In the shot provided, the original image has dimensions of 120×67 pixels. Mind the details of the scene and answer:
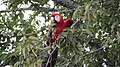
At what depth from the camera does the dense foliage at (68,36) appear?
124 cm

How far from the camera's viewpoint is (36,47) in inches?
49.3

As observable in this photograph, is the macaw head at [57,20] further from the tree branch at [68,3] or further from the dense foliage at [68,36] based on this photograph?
the tree branch at [68,3]

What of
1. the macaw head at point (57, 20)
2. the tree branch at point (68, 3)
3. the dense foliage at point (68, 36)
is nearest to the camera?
the dense foliage at point (68, 36)

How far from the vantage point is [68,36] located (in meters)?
1.25

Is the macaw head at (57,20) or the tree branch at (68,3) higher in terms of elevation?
the macaw head at (57,20)

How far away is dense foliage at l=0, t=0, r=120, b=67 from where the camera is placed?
1237mm

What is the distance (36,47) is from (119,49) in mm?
1142

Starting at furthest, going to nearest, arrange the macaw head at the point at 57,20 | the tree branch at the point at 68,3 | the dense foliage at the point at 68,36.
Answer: the tree branch at the point at 68,3 < the macaw head at the point at 57,20 < the dense foliage at the point at 68,36

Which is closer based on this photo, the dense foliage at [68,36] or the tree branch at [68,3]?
the dense foliage at [68,36]

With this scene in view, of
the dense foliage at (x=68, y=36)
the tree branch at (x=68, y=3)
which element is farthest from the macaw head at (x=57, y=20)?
the tree branch at (x=68, y=3)

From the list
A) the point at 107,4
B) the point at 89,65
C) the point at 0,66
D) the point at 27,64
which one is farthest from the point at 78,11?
the point at 89,65

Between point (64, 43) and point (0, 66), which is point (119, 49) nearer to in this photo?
point (0, 66)

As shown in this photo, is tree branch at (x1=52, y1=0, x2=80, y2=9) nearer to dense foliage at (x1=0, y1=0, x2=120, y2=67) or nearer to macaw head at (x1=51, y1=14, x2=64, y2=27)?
dense foliage at (x1=0, y1=0, x2=120, y2=67)

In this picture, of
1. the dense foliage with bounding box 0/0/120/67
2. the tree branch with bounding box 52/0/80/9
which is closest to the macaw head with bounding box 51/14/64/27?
the dense foliage with bounding box 0/0/120/67
